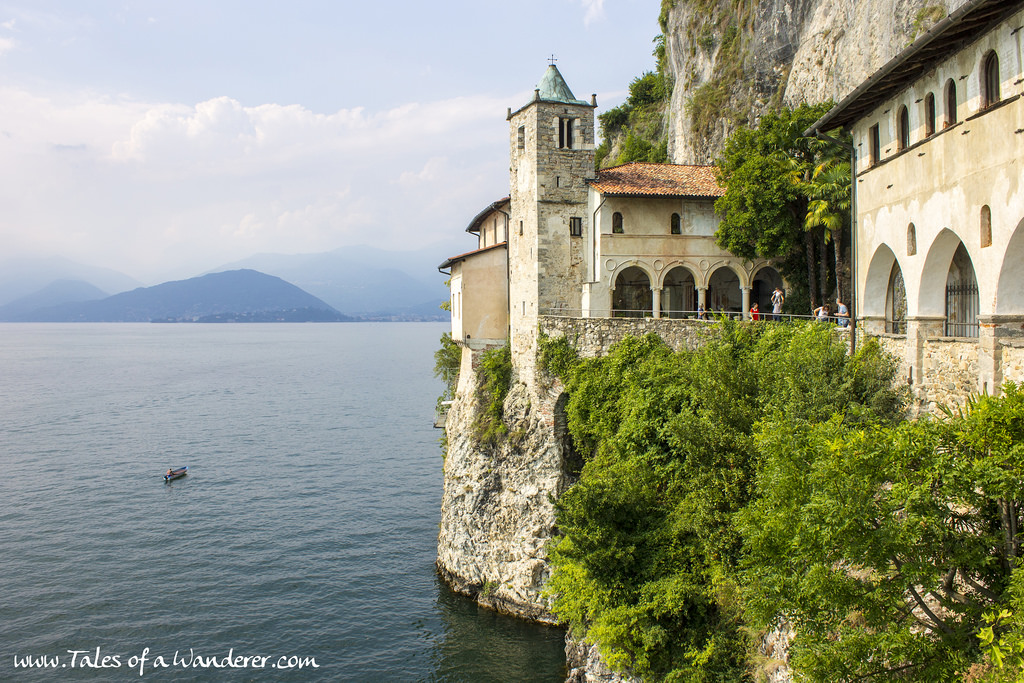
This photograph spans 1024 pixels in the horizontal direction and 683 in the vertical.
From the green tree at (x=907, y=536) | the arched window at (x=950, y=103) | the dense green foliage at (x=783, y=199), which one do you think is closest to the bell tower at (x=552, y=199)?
the dense green foliage at (x=783, y=199)

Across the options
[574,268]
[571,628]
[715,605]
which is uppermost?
[574,268]

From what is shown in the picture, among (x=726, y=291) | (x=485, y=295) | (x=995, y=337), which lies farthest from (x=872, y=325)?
(x=485, y=295)

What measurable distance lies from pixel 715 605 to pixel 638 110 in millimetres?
55223

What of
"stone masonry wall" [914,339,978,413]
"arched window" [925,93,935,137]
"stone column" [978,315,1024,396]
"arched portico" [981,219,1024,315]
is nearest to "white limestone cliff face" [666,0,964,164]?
"arched window" [925,93,935,137]

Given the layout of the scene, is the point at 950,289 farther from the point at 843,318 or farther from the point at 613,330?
the point at 613,330

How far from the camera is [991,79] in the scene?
14992 mm

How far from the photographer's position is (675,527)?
831 inches

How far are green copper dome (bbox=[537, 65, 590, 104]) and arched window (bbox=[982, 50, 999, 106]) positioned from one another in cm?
1874

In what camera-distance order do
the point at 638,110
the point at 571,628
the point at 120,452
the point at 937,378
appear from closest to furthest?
the point at 937,378
the point at 571,628
the point at 120,452
the point at 638,110

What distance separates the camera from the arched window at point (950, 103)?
645 inches

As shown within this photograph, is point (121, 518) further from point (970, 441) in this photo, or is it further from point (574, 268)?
point (970, 441)

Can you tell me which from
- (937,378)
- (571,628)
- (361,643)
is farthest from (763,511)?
(361,643)

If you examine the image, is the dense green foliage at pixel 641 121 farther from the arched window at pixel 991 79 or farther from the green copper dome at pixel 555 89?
the arched window at pixel 991 79

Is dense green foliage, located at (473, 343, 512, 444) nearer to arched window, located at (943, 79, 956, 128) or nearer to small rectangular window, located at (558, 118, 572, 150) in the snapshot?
small rectangular window, located at (558, 118, 572, 150)
